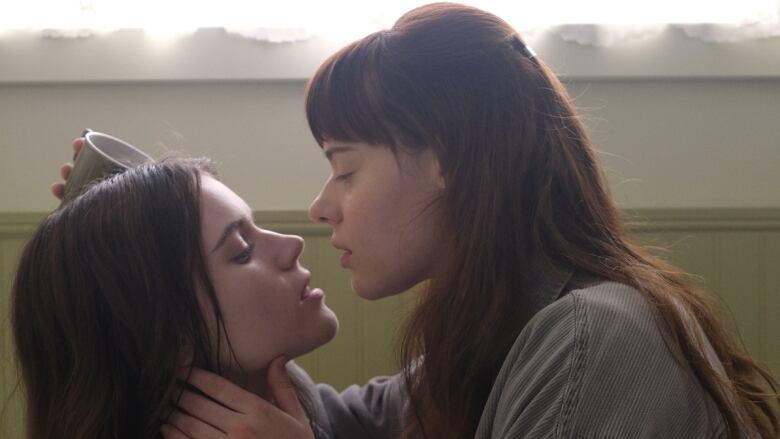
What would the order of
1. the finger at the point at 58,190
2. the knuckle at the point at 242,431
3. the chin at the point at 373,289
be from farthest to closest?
the finger at the point at 58,190
the chin at the point at 373,289
the knuckle at the point at 242,431

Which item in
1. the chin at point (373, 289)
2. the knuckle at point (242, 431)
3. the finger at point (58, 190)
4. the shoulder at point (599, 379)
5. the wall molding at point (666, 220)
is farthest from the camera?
the wall molding at point (666, 220)

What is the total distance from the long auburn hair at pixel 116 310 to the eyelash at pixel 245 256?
45 mm

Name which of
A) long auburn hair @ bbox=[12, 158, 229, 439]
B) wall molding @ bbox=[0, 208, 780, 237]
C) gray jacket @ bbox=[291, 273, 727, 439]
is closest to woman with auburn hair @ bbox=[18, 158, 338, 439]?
long auburn hair @ bbox=[12, 158, 229, 439]

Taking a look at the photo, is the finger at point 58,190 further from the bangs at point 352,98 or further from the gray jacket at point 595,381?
the gray jacket at point 595,381

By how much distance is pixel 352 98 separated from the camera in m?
0.99

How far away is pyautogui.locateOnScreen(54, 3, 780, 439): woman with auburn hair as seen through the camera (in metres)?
0.83

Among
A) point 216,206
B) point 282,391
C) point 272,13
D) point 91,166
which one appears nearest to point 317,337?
point 282,391

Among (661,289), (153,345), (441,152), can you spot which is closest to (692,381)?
(661,289)

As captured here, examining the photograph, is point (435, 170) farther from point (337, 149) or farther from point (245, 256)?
point (245, 256)

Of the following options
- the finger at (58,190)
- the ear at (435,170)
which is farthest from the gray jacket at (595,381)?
the finger at (58,190)

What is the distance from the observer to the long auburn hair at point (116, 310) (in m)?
0.93

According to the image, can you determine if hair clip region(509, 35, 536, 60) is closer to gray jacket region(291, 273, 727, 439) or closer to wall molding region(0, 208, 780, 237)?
gray jacket region(291, 273, 727, 439)

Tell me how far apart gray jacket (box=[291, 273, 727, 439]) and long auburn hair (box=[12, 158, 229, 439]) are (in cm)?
33

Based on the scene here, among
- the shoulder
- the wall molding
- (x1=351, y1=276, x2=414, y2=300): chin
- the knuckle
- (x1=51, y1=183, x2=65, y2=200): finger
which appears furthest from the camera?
the wall molding
